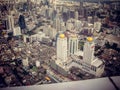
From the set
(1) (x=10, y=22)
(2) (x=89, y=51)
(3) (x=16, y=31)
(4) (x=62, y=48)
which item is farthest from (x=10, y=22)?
(2) (x=89, y=51)

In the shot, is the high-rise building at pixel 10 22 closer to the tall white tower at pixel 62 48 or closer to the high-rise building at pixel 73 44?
the tall white tower at pixel 62 48

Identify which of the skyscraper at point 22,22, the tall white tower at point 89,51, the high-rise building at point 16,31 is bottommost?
the tall white tower at point 89,51

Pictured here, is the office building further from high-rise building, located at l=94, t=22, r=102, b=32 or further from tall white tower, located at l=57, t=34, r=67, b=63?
high-rise building, located at l=94, t=22, r=102, b=32

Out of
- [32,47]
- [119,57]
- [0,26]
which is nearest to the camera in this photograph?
[0,26]

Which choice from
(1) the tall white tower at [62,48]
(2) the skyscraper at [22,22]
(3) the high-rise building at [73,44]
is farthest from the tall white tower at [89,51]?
(2) the skyscraper at [22,22]

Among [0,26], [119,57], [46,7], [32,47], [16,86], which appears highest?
[46,7]

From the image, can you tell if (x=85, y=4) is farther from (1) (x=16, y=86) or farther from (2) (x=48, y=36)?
(1) (x=16, y=86)

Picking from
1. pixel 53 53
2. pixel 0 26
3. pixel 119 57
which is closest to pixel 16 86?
pixel 53 53

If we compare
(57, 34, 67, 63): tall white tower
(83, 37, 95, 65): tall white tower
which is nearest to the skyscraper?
(57, 34, 67, 63): tall white tower
